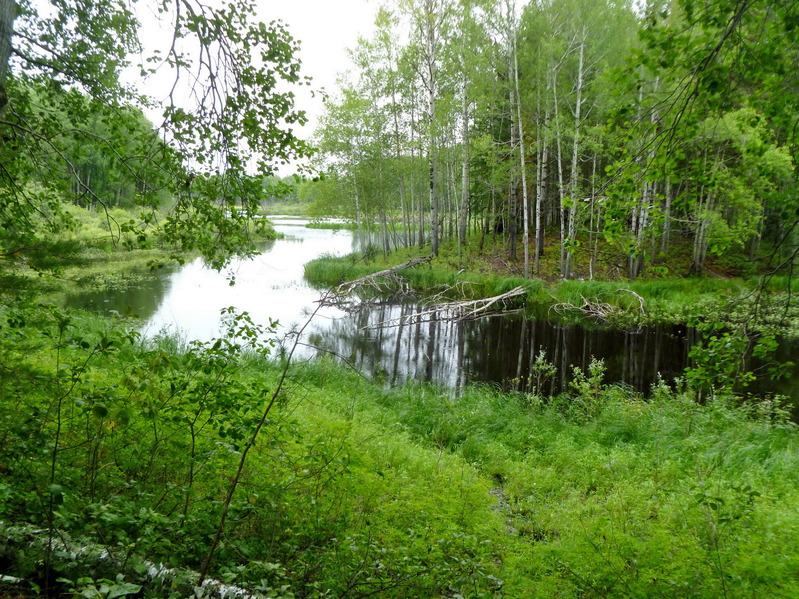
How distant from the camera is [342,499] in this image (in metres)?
3.35

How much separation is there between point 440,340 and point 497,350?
5.50 feet

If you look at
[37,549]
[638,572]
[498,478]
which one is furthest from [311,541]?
[498,478]

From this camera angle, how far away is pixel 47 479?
8.56ft

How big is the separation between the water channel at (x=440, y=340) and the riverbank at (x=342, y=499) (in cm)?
355

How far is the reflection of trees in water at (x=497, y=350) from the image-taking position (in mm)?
9602

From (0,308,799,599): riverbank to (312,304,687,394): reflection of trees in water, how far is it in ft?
13.0

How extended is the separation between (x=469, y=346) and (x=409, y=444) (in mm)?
6468

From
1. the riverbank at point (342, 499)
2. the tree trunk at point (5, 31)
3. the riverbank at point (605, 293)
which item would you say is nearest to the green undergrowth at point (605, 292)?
the riverbank at point (605, 293)

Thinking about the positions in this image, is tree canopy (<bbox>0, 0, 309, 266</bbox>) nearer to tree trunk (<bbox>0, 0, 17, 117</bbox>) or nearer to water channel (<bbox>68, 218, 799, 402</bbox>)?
tree trunk (<bbox>0, 0, 17, 117</bbox>)

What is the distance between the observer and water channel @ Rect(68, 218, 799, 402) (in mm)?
9617

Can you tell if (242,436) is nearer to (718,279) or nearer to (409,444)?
(409,444)

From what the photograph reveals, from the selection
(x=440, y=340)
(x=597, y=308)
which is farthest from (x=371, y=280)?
(x=597, y=308)

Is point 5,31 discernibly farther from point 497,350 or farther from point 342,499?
point 497,350

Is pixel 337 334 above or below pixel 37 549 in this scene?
below
